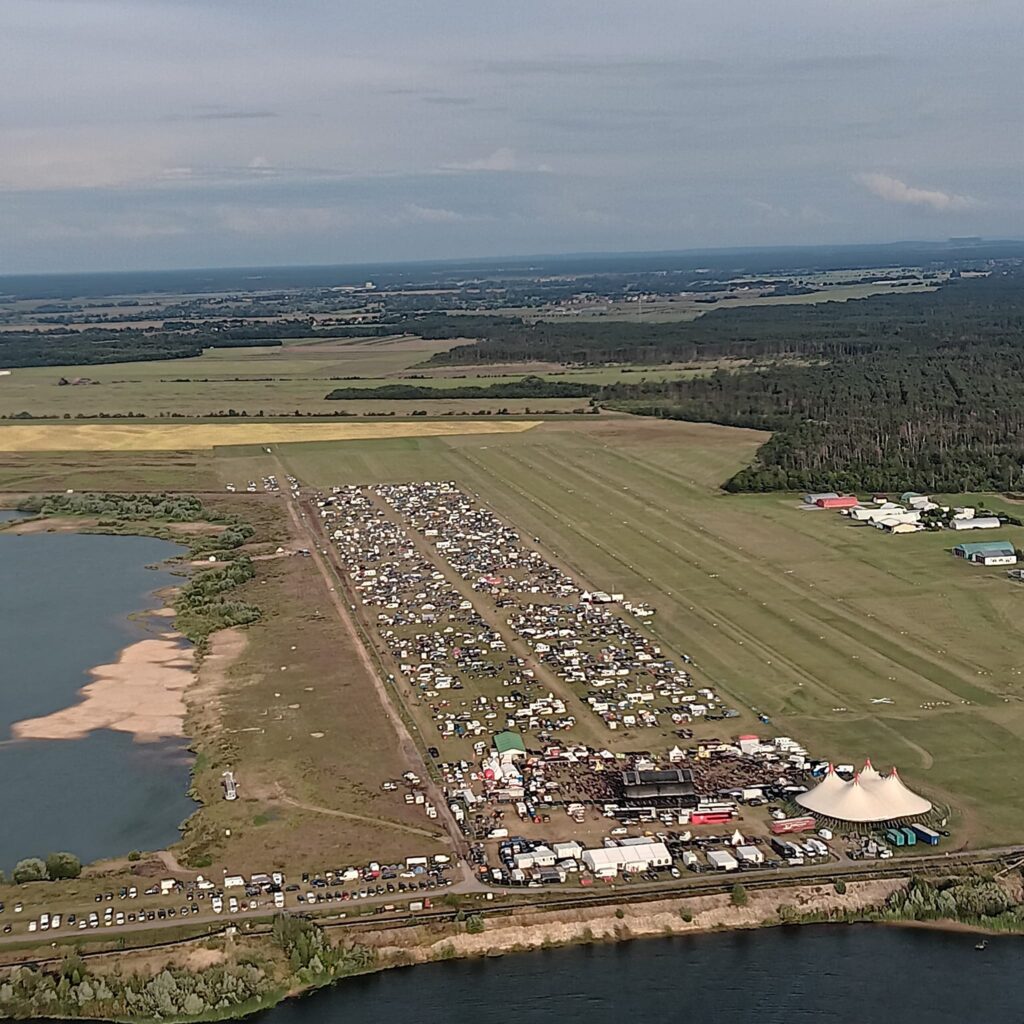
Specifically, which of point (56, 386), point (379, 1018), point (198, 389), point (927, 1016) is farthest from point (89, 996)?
point (56, 386)

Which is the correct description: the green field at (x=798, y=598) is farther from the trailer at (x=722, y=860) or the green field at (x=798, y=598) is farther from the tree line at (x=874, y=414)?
the trailer at (x=722, y=860)

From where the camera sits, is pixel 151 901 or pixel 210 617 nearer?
pixel 151 901

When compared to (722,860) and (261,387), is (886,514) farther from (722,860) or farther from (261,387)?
(261,387)

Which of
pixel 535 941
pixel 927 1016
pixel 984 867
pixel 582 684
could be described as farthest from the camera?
pixel 582 684

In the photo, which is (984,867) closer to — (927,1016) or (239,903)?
(927,1016)

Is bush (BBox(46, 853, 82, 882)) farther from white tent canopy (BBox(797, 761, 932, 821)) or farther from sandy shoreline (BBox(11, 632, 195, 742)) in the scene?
white tent canopy (BBox(797, 761, 932, 821))

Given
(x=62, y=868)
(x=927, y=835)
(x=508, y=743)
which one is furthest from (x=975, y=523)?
(x=62, y=868)
